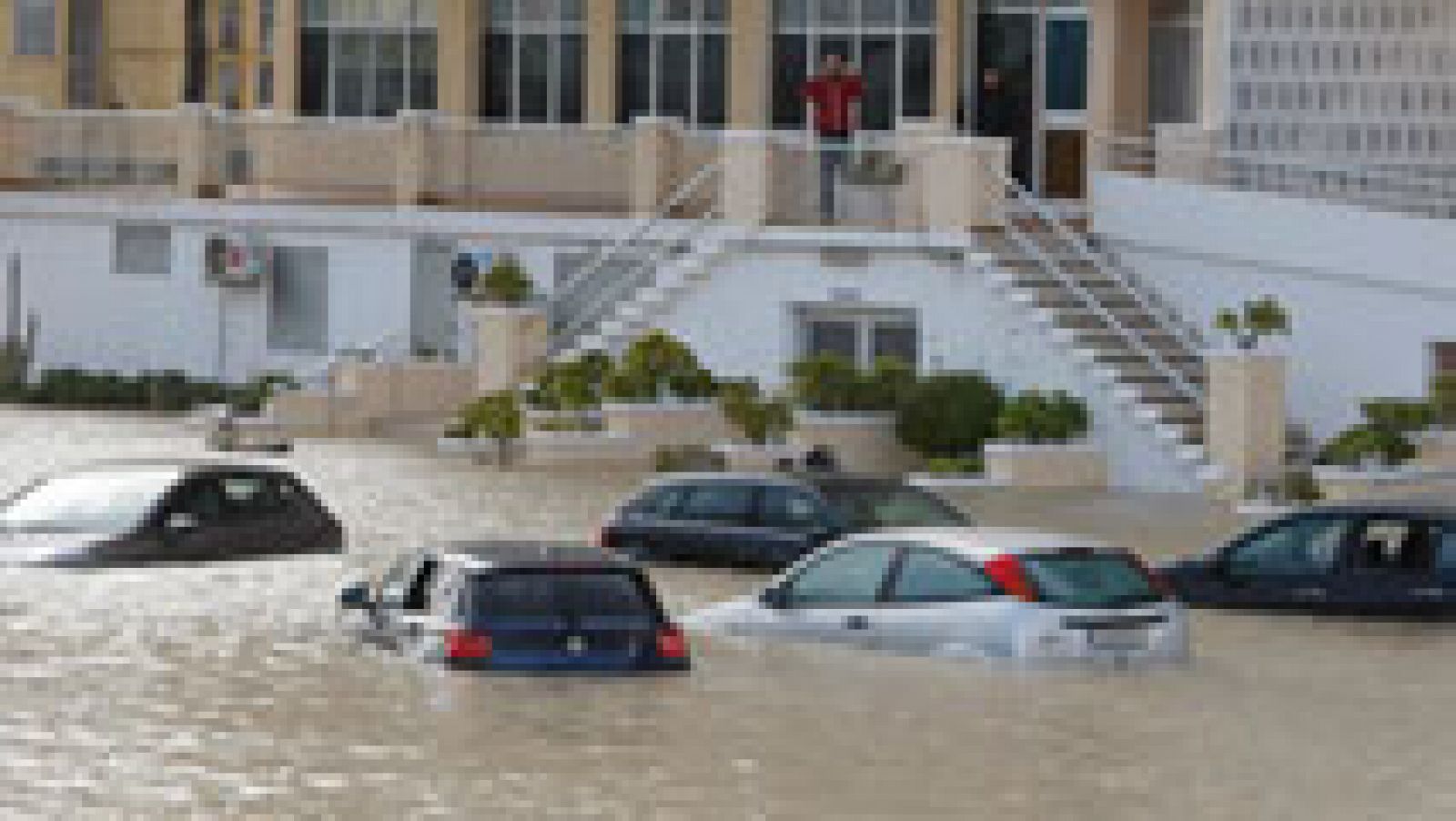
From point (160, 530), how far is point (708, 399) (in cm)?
1465

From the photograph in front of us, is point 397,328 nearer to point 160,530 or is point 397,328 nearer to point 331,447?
point 331,447

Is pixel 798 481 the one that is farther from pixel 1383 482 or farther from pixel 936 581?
pixel 1383 482

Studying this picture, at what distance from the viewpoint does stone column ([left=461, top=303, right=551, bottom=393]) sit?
52750mm

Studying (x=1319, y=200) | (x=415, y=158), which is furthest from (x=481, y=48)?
(x=1319, y=200)

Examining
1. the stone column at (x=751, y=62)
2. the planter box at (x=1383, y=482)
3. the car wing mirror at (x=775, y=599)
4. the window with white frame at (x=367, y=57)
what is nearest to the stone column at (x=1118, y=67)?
the stone column at (x=751, y=62)

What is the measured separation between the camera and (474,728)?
26.6 m

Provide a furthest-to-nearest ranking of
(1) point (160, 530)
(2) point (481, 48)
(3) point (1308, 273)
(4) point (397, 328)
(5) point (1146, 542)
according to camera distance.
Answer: (2) point (481, 48) → (4) point (397, 328) → (3) point (1308, 273) → (5) point (1146, 542) → (1) point (160, 530)

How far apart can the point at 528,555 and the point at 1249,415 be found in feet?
61.6

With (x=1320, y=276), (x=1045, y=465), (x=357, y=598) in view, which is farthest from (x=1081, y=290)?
(x=357, y=598)

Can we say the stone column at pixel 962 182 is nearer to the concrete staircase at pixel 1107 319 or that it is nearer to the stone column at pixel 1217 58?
the concrete staircase at pixel 1107 319

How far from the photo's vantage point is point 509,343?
52875 mm

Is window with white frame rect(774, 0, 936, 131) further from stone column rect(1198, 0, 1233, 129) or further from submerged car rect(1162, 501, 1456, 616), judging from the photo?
submerged car rect(1162, 501, 1456, 616)

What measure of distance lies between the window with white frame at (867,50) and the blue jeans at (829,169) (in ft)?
18.2

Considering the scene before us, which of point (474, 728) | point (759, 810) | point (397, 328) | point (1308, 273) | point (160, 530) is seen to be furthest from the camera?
point (397, 328)
